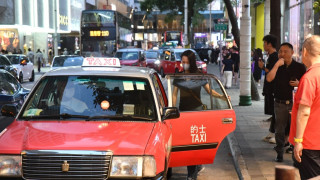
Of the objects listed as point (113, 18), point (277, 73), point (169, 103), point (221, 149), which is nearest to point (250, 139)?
point (221, 149)

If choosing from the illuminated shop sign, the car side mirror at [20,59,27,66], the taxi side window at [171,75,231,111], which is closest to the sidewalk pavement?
the taxi side window at [171,75,231,111]

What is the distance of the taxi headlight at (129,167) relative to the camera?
17.8ft

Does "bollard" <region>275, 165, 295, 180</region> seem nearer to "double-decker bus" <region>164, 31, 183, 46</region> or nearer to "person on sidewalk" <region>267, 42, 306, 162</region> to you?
"person on sidewalk" <region>267, 42, 306, 162</region>

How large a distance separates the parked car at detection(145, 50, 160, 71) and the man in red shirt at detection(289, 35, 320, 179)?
33202 millimetres

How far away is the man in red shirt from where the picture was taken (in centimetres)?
509

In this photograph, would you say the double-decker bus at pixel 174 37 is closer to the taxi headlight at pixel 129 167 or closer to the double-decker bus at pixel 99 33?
the double-decker bus at pixel 99 33

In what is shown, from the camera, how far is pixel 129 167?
5.45 m

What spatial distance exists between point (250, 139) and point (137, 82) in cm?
544

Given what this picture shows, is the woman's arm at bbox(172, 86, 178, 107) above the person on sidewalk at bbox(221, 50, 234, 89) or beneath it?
above

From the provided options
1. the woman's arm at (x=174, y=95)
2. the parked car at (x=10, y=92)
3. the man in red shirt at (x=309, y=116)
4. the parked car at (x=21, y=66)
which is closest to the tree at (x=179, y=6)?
the parked car at (x=21, y=66)

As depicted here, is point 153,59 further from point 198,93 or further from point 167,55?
point 198,93

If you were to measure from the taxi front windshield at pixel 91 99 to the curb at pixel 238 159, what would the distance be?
7.71 feet

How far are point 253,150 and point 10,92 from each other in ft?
14.8

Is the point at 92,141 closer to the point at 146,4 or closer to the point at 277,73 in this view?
the point at 277,73
